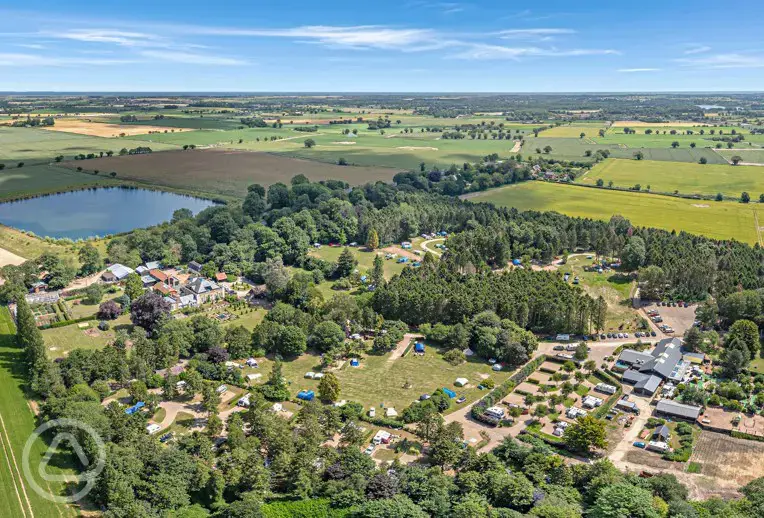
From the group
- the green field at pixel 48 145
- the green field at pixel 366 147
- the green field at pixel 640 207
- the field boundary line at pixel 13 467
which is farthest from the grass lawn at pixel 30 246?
the green field at pixel 366 147

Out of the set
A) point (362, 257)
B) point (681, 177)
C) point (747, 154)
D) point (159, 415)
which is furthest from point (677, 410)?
point (747, 154)

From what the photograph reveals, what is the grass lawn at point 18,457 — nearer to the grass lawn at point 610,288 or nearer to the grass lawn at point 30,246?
the grass lawn at point 30,246

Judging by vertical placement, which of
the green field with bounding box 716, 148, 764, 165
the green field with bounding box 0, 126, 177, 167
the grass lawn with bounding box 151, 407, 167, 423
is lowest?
the grass lawn with bounding box 151, 407, 167, 423

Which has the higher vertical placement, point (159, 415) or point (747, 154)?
point (747, 154)

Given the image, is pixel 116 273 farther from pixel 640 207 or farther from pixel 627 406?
pixel 640 207

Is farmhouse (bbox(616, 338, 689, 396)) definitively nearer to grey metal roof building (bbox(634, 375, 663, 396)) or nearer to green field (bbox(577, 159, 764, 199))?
grey metal roof building (bbox(634, 375, 663, 396))

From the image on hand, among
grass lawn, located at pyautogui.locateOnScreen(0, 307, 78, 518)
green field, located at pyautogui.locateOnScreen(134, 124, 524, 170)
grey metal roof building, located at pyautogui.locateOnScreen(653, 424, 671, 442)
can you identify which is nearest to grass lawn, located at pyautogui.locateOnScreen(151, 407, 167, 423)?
grass lawn, located at pyautogui.locateOnScreen(0, 307, 78, 518)
